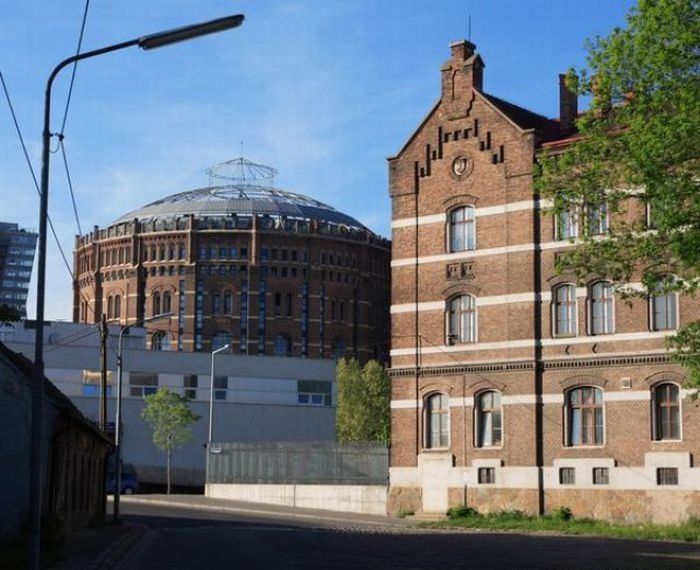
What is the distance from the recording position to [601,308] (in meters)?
41.7

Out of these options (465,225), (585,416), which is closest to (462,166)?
(465,225)

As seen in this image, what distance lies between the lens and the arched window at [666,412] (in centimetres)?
3941

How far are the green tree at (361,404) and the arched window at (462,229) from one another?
4086 centimetres

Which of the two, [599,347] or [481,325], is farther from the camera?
[481,325]

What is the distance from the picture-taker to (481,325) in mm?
44188

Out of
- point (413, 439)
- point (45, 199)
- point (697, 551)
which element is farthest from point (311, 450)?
point (45, 199)

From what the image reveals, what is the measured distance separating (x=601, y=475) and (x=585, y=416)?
2.12 m

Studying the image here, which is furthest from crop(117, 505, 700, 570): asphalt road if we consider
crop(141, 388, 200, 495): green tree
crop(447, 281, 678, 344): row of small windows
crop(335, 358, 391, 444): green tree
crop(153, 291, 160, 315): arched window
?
crop(153, 291, 160, 315): arched window

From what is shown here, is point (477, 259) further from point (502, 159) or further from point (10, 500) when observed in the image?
point (10, 500)

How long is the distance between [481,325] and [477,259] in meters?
2.46

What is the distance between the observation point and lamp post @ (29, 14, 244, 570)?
16562 mm

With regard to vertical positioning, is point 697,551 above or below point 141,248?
below

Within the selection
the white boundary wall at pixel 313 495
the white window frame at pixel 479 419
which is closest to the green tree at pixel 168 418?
the white boundary wall at pixel 313 495

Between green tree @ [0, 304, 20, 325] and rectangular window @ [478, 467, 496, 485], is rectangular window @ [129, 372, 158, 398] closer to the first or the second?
rectangular window @ [478, 467, 496, 485]
